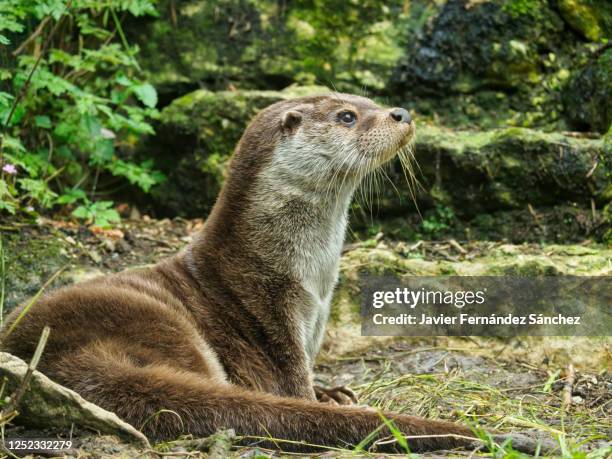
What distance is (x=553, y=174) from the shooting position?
586cm

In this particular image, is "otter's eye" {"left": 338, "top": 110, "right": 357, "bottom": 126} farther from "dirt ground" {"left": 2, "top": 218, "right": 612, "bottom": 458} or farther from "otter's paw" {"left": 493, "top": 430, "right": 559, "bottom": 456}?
"otter's paw" {"left": 493, "top": 430, "right": 559, "bottom": 456}

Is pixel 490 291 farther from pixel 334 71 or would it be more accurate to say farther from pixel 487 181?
pixel 334 71

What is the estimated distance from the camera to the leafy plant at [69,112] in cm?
551

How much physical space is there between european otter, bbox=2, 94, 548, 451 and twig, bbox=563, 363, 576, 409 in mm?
1124

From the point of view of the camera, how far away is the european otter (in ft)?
9.36

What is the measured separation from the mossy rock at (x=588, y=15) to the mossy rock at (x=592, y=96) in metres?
0.35

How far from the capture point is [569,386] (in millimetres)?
4141

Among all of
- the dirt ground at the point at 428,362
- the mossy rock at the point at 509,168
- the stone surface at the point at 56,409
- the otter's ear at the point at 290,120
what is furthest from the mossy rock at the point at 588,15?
the stone surface at the point at 56,409

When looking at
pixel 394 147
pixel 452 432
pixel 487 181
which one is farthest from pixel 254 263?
pixel 487 181

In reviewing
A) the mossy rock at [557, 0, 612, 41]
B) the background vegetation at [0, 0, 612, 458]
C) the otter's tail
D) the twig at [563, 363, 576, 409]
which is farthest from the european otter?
the mossy rock at [557, 0, 612, 41]

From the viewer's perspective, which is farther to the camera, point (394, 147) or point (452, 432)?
point (394, 147)

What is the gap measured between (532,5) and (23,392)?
5316 mm

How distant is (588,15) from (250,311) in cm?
432

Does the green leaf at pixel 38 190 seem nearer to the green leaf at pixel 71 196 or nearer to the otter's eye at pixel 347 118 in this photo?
the green leaf at pixel 71 196
